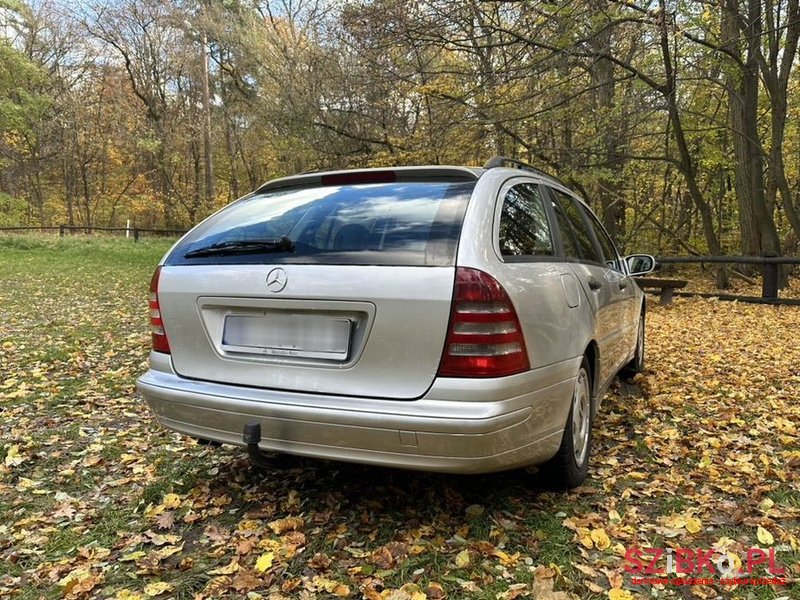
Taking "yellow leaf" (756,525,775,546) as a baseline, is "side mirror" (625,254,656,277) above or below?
above

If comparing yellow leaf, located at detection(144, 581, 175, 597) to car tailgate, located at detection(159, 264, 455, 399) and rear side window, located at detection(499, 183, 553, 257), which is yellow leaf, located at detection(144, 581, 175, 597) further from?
rear side window, located at detection(499, 183, 553, 257)

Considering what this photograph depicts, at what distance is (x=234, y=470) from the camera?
308 cm

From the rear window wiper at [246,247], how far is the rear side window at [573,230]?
1423mm

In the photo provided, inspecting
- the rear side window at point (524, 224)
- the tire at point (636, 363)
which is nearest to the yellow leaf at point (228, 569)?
the rear side window at point (524, 224)

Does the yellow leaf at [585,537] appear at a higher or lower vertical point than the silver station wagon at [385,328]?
lower

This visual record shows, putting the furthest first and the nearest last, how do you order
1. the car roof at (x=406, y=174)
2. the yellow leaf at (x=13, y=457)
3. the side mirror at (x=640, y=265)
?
the side mirror at (x=640, y=265) < the yellow leaf at (x=13, y=457) < the car roof at (x=406, y=174)

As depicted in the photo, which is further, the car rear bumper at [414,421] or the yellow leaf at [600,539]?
the yellow leaf at [600,539]

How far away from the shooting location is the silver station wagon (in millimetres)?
2061

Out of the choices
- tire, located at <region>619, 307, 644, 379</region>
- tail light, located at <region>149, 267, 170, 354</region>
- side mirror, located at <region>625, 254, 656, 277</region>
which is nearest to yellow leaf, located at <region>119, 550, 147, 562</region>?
tail light, located at <region>149, 267, 170, 354</region>

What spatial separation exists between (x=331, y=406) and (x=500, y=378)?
629mm

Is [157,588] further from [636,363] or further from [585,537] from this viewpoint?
[636,363]

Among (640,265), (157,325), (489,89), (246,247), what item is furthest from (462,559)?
(489,89)

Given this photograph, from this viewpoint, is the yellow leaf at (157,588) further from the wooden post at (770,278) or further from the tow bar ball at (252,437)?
the wooden post at (770,278)

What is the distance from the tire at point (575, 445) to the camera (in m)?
2.55
